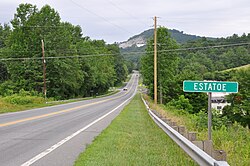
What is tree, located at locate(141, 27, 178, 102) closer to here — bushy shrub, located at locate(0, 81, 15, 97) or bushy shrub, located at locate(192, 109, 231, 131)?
bushy shrub, located at locate(0, 81, 15, 97)

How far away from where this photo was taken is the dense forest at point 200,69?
166ft

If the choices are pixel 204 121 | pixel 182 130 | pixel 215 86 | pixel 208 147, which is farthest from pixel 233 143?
pixel 204 121

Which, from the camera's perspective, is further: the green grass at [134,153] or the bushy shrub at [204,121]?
the bushy shrub at [204,121]

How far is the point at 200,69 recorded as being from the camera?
204 ft

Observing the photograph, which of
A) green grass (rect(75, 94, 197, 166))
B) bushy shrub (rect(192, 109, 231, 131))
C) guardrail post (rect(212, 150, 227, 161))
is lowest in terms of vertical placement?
bushy shrub (rect(192, 109, 231, 131))

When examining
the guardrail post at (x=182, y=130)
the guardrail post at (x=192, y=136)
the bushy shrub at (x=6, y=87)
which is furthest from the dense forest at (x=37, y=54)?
the guardrail post at (x=192, y=136)

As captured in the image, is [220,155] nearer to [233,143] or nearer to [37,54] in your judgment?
[233,143]

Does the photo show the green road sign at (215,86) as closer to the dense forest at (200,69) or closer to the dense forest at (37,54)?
the dense forest at (200,69)

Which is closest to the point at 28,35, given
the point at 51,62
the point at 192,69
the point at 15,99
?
the point at 51,62

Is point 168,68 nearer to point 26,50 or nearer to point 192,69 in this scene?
point 192,69

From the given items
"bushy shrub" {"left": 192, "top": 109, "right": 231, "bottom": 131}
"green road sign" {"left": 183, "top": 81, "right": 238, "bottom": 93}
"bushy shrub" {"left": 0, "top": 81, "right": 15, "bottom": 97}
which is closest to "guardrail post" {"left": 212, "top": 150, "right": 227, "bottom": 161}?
"green road sign" {"left": 183, "top": 81, "right": 238, "bottom": 93}

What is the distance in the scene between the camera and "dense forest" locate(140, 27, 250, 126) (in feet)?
166

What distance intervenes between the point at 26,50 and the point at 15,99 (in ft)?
74.2

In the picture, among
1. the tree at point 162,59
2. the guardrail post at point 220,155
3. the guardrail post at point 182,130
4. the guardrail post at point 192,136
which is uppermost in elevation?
the tree at point 162,59
